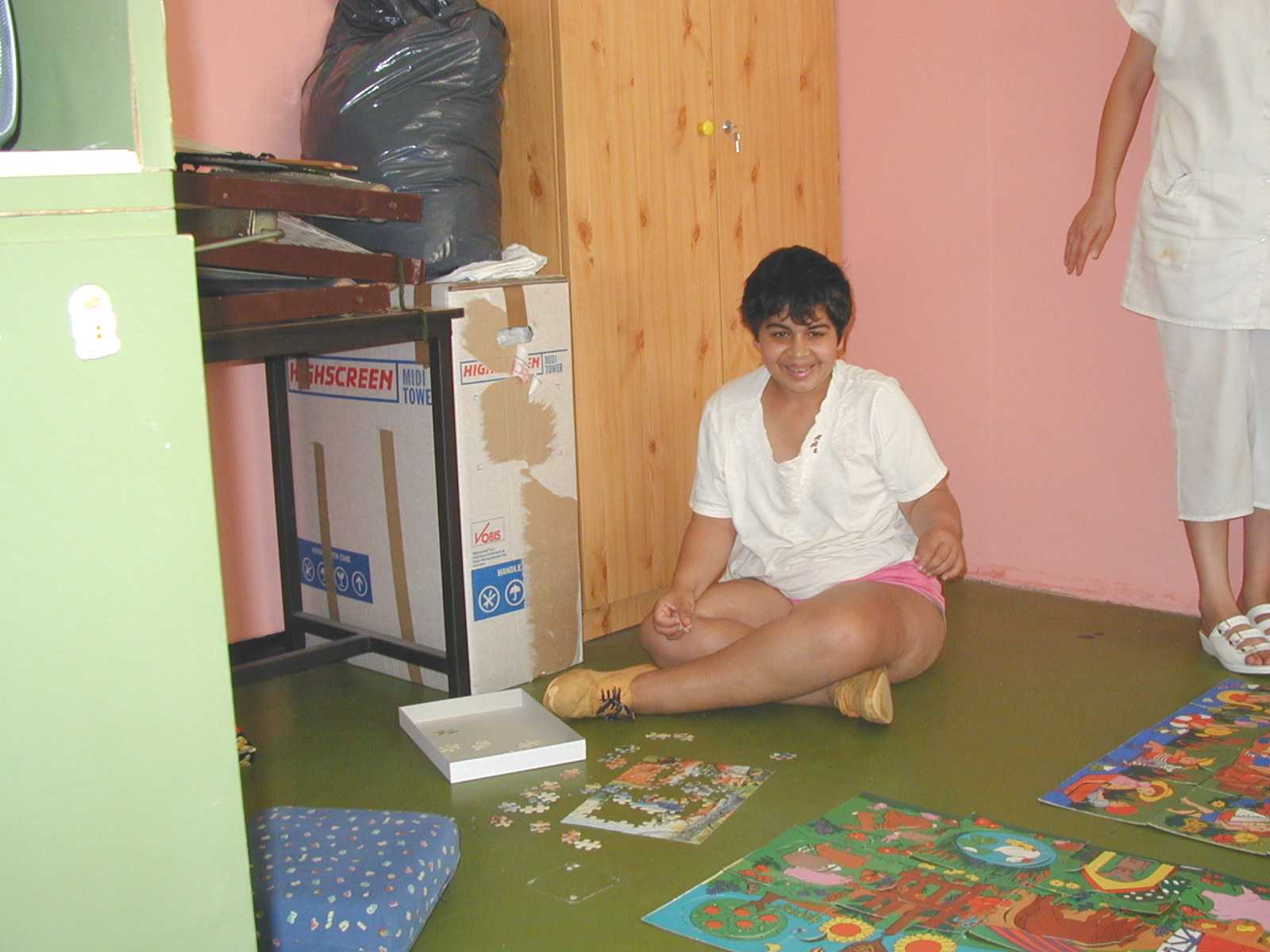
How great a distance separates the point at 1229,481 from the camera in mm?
2461

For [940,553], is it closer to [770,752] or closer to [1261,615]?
[770,752]

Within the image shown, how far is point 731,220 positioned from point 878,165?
47 cm

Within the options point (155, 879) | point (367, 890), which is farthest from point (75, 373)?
point (367, 890)

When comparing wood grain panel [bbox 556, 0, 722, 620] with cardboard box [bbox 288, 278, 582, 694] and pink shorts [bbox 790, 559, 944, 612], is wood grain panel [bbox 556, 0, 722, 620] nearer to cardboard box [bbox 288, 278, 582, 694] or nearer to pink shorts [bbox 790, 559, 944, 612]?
cardboard box [bbox 288, 278, 582, 694]

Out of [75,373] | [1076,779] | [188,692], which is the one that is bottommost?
[1076,779]

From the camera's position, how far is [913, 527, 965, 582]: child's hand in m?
2.17

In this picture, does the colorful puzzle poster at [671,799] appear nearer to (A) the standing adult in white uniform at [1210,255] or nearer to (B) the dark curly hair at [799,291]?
(B) the dark curly hair at [799,291]

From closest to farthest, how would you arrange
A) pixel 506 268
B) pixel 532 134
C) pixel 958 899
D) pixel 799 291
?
1. pixel 958 899
2. pixel 799 291
3. pixel 506 268
4. pixel 532 134

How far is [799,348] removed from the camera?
7.66 feet

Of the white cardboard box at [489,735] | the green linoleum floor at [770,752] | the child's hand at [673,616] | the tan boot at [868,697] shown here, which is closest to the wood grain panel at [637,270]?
the green linoleum floor at [770,752]

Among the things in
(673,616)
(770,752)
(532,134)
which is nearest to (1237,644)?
(770,752)

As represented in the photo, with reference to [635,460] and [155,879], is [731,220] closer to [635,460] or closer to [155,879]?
[635,460]

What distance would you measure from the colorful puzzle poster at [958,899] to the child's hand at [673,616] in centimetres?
62

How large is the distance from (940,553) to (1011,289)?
1.07 meters
